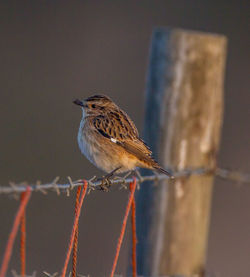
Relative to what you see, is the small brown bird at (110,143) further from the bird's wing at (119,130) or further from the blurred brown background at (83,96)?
the blurred brown background at (83,96)

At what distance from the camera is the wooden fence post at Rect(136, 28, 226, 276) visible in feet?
19.2

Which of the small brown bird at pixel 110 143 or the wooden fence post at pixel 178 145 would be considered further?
the small brown bird at pixel 110 143

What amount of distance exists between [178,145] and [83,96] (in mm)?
8739

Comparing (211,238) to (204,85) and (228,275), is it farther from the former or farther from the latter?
(204,85)

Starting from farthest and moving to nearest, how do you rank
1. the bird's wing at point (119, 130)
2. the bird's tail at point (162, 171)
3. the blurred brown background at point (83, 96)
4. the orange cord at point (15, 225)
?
1. the blurred brown background at point (83, 96)
2. the bird's wing at point (119, 130)
3. the bird's tail at point (162, 171)
4. the orange cord at point (15, 225)

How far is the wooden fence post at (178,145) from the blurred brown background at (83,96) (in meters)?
4.30

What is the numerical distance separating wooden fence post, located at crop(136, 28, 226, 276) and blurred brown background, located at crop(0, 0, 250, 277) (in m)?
4.30

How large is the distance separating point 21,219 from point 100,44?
1284 centimetres

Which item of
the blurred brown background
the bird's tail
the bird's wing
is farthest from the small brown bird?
the blurred brown background

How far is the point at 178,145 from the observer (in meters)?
5.90

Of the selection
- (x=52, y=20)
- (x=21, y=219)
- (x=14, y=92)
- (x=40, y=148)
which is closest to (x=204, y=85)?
(x=21, y=219)

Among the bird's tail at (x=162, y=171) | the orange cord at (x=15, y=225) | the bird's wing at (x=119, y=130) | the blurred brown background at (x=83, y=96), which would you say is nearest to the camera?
the orange cord at (x=15, y=225)

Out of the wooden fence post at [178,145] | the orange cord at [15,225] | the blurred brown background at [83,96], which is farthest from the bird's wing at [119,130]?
the blurred brown background at [83,96]

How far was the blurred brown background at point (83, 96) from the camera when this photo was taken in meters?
11.5
